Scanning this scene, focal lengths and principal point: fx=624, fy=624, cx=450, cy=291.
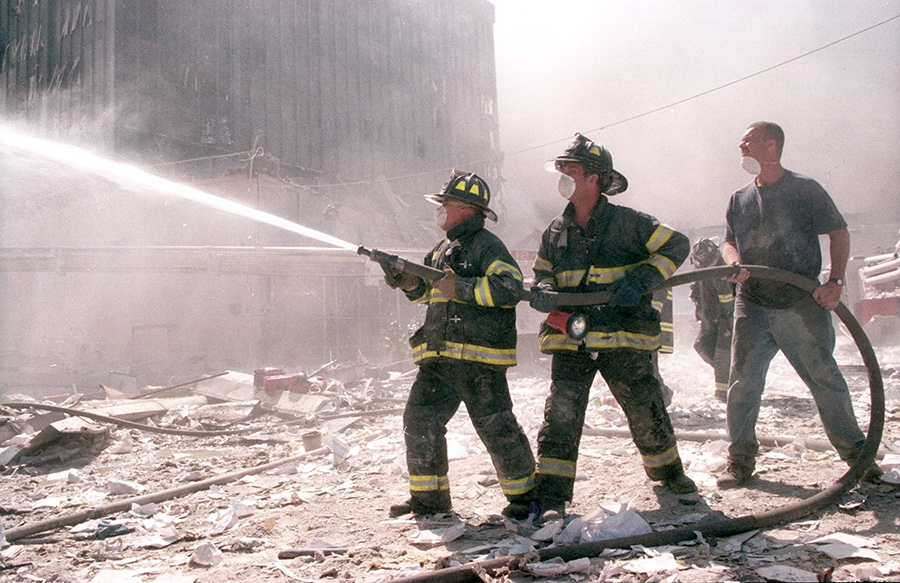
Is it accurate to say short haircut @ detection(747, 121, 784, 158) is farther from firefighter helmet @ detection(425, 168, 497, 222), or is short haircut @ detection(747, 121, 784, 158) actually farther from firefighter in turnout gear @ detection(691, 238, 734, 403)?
firefighter in turnout gear @ detection(691, 238, 734, 403)

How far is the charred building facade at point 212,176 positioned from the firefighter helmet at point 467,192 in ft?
32.3

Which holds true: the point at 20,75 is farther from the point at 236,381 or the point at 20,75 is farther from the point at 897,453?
the point at 897,453

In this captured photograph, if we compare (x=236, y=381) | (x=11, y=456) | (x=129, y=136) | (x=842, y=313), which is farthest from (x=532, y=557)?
(x=129, y=136)

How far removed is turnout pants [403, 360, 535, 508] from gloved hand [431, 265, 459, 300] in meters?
0.34

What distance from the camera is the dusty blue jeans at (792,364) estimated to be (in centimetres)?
301

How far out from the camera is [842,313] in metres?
3.08

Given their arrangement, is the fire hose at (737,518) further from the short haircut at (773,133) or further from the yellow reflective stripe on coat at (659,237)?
the short haircut at (773,133)

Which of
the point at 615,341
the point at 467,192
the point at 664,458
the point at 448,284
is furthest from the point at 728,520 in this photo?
the point at 467,192

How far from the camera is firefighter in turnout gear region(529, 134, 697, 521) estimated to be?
295 cm

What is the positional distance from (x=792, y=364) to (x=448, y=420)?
1.76m

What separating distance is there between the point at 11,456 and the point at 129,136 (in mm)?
13017

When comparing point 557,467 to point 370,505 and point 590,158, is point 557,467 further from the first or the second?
point 590,158

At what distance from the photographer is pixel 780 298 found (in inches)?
122

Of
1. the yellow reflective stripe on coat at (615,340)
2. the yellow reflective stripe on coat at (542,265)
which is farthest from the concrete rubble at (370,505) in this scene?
the yellow reflective stripe on coat at (542,265)
